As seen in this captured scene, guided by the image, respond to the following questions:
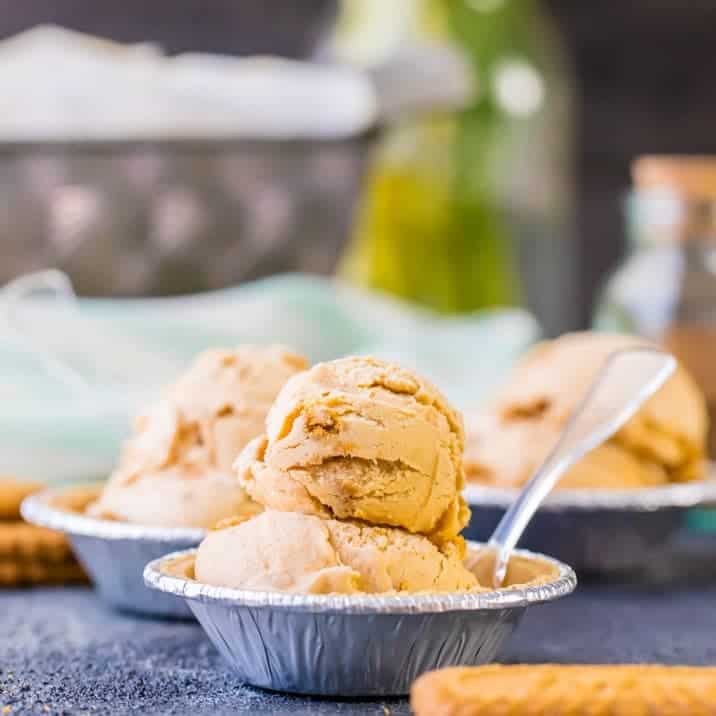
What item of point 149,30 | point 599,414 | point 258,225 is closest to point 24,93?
point 258,225

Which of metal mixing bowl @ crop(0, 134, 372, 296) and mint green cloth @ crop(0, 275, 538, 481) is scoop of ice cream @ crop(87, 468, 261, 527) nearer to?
mint green cloth @ crop(0, 275, 538, 481)

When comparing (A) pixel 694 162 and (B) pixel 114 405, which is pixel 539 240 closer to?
(A) pixel 694 162

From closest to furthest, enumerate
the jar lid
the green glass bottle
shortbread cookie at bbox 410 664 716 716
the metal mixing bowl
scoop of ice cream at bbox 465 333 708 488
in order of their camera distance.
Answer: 1. shortbread cookie at bbox 410 664 716 716
2. scoop of ice cream at bbox 465 333 708 488
3. the jar lid
4. the metal mixing bowl
5. the green glass bottle

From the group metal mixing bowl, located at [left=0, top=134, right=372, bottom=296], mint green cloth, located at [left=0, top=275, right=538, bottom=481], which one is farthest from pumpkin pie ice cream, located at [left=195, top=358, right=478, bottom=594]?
metal mixing bowl, located at [left=0, top=134, right=372, bottom=296]

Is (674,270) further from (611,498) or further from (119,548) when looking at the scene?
(119,548)

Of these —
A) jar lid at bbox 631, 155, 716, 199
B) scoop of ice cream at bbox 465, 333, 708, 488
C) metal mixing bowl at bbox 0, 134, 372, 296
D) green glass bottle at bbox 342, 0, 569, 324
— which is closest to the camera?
scoop of ice cream at bbox 465, 333, 708, 488

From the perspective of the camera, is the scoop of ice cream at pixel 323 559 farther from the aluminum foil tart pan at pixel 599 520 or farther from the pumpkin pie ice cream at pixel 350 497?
the aluminum foil tart pan at pixel 599 520
